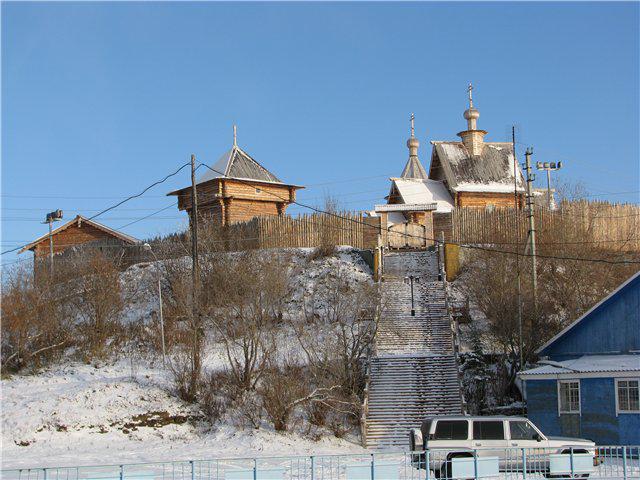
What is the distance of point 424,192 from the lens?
4947 cm

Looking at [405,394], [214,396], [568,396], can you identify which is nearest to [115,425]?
[214,396]

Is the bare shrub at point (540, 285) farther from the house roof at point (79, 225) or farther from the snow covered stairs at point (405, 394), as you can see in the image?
the house roof at point (79, 225)

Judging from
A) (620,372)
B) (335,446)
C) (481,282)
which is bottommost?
(335,446)

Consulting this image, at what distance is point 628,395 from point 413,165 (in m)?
43.5

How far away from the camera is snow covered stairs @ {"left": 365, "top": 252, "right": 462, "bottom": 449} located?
25391 mm

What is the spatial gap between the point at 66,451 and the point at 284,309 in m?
13.5

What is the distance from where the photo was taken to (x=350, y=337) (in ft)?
99.7

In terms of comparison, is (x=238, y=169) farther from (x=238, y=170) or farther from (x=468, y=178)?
(x=468, y=178)

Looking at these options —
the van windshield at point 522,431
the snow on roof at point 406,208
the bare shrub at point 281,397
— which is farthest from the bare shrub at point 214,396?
the snow on roof at point 406,208

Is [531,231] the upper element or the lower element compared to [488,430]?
upper

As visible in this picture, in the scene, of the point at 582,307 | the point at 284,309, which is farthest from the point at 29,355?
the point at 582,307

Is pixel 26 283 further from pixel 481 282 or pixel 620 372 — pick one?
pixel 620 372

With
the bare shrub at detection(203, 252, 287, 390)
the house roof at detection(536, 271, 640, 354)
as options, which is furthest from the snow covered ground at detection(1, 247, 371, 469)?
the house roof at detection(536, 271, 640, 354)

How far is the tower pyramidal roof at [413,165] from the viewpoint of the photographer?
63.6 m
